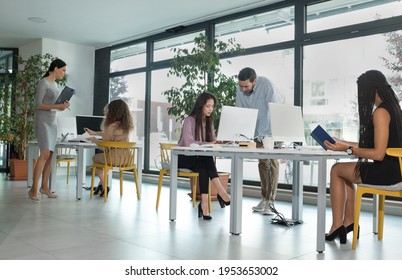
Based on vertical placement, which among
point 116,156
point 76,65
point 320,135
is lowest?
point 116,156

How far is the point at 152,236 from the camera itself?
2898 millimetres

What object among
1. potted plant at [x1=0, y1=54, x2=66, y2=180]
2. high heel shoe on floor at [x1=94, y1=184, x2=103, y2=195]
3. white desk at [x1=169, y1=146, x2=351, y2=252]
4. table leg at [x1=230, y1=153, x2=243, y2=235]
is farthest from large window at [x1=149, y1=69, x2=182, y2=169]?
table leg at [x1=230, y1=153, x2=243, y2=235]

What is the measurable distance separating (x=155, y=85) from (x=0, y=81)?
118 inches

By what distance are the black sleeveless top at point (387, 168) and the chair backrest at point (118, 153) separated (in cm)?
264

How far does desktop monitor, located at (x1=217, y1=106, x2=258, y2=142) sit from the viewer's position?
3295mm

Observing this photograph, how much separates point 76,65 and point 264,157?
645cm

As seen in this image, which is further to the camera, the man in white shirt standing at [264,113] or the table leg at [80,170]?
the table leg at [80,170]

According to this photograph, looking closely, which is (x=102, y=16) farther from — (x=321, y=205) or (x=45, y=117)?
(x=321, y=205)

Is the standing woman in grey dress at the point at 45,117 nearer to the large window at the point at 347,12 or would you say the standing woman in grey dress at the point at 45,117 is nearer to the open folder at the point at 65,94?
the open folder at the point at 65,94

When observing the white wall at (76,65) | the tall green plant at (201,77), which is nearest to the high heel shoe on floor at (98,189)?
the tall green plant at (201,77)

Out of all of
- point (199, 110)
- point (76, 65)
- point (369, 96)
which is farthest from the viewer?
point (76, 65)

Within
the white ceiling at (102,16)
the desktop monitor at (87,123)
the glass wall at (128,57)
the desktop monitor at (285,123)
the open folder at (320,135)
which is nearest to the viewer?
the open folder at (320,135)

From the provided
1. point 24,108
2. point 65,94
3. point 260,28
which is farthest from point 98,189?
point 260,28

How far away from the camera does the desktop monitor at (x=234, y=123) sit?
3.29m
